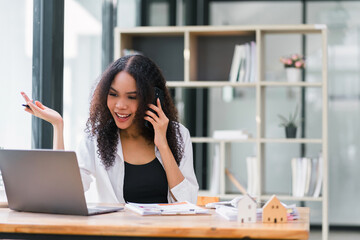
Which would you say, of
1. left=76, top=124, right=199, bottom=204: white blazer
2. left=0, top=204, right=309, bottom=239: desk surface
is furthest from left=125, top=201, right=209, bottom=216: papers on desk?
left=76, top=124, right=199, bottom=204: white blazer

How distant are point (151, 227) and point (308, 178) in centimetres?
280

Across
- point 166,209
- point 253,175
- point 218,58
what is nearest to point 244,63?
point 218,58

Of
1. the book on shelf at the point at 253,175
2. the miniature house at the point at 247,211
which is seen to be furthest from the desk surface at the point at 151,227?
the book on shelf at the point at 253,175

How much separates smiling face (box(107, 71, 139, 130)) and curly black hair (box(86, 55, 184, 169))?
0.05ft

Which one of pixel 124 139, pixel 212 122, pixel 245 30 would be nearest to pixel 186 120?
pixel 212 122

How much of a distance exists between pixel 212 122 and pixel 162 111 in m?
3.42

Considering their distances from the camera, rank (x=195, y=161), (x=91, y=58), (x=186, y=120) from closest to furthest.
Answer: (x=91, y=58) < (x=195, y=161) < (x=186, y=120)

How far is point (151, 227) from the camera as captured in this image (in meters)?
1.59

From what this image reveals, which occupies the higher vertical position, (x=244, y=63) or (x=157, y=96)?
(x=244, y=63)

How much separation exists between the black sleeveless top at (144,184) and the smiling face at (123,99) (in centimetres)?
18

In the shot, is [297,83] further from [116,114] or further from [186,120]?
[116,114]

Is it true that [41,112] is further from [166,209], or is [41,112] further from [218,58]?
[218,58]

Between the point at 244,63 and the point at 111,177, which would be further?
the point at 244,63

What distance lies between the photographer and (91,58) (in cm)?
403
